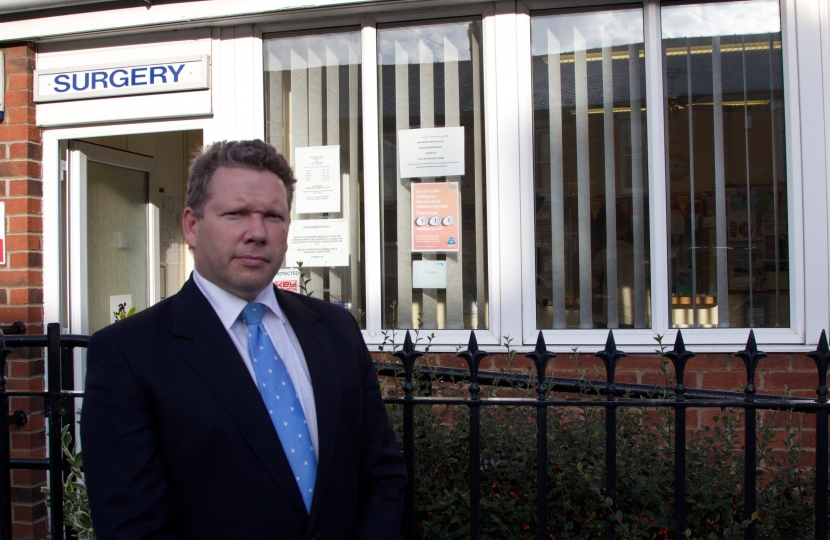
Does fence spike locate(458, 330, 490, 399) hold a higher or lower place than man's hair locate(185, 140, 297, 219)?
lower

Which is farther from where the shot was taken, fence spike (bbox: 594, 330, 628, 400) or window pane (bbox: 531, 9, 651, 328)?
window pane (bbox: 531, 9, 651, 328)

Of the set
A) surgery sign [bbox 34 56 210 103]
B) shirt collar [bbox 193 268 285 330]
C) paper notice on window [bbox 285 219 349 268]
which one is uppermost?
surgery sign [bbox 34 56 210 103]

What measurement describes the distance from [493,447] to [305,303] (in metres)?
0.96

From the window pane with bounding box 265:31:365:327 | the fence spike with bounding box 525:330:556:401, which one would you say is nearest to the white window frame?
the window pane with bounding box 265:31:365:327

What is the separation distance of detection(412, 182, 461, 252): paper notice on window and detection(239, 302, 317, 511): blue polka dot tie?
2.42 m

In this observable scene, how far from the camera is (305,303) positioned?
1.91 meters

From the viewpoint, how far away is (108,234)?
5070 mm

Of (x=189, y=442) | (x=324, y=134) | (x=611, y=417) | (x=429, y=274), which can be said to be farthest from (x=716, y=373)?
(x=189, y=442)

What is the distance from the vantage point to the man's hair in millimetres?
1649

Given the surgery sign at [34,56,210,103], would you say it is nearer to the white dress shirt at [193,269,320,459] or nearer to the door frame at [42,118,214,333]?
the door frame at [42,118,214,333]

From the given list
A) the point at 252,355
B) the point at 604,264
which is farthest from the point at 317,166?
the point at 252,355

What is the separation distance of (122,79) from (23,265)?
1237 mm

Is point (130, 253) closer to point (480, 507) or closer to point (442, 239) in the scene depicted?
point (442, 239)

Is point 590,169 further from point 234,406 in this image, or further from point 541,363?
point 234,406
